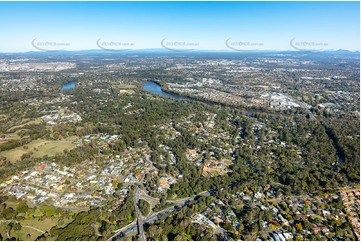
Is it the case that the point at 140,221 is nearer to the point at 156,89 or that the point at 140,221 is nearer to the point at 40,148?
the point at 40,148

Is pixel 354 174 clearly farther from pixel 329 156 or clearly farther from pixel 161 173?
pixel 161 173

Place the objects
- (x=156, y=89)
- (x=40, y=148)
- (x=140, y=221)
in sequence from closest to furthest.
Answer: (x=140, y=221)
(x=40, y=148)
(x=156, y=89)

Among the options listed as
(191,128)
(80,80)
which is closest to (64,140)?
(191,128)

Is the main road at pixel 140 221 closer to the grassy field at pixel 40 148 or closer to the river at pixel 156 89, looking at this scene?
the grassy field at pixel 40 148

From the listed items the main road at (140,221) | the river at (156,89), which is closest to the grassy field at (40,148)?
the main road at (140,221)

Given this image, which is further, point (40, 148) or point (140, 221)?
point (40, 148)

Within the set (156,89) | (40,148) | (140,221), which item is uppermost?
(140,221)

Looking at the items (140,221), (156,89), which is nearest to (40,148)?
(140,221)

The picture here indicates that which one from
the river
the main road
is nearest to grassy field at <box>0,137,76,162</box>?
the main road
